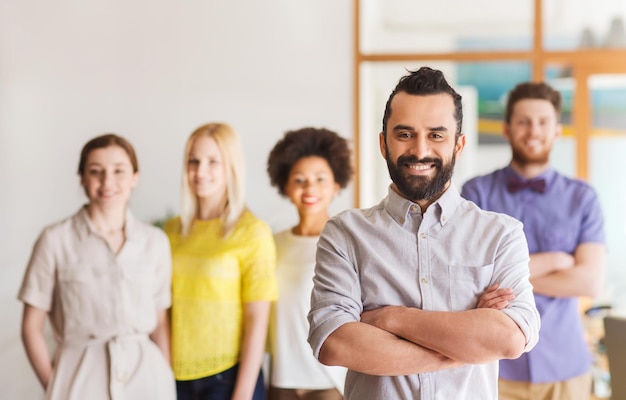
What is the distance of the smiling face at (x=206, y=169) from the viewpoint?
10.6 ft

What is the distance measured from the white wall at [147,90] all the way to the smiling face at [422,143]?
312 cm

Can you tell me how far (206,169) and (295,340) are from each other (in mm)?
731

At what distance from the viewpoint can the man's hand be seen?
181 centimetres

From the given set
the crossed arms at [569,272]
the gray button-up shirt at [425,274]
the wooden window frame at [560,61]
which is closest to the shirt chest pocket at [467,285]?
the gray button-up shirt at [425,274]

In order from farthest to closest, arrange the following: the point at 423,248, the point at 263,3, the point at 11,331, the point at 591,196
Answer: the point at 263,3 → the point at 11,331 → the point at 591,196 → the point at 423,248

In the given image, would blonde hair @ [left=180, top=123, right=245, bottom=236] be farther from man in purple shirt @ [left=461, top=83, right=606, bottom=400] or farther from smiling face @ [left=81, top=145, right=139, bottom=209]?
man in purple shirt @ [left=461, top=83, right=606, bottom=400]

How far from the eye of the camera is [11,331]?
15.0 ft

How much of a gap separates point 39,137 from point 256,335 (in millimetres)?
2169

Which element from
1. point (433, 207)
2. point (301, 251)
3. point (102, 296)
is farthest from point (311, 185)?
point (433, 207)

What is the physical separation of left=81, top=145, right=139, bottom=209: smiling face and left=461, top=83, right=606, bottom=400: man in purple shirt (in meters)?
1.28

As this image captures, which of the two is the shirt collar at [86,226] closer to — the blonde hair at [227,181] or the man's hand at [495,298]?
the blonde hair at [227,181]

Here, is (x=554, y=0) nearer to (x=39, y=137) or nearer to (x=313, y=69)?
(x=313, y=69)

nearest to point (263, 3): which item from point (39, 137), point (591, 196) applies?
point (39, 137)

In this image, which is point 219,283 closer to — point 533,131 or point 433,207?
point 533,131
